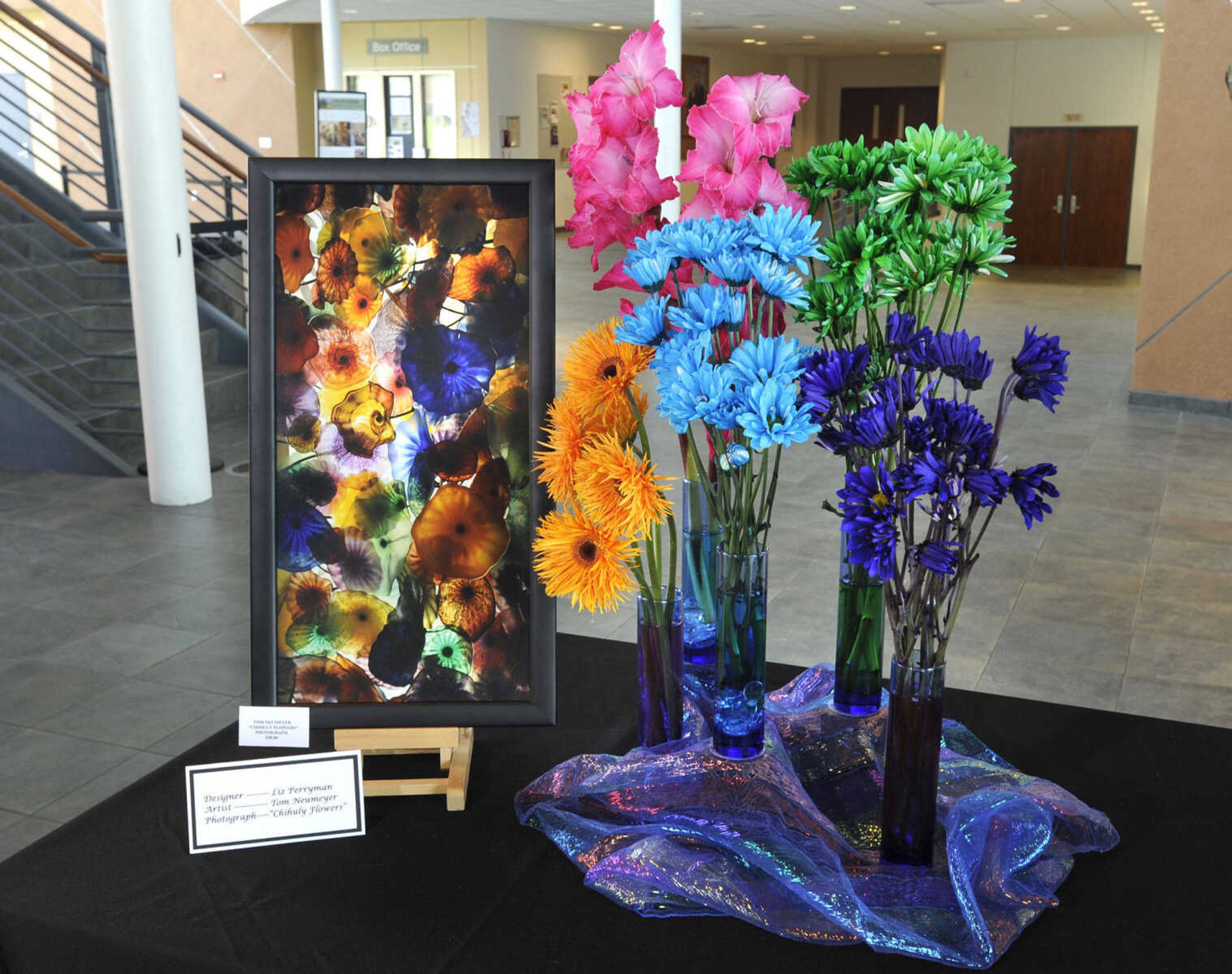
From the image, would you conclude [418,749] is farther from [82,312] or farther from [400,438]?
[82,312]

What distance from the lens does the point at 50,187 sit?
7.83m

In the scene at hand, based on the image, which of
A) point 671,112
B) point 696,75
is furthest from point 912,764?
point 696,75

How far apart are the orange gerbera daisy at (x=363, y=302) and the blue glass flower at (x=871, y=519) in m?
0.58

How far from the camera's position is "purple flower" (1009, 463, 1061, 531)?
988 millimetres

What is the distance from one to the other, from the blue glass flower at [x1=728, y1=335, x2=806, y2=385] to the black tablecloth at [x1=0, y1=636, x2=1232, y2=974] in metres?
0.50

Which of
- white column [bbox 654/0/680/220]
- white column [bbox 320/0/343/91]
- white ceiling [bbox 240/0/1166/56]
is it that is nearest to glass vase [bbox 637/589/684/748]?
white column [bbox 654/0/680/220]

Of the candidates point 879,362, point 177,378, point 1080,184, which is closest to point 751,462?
point 879,362

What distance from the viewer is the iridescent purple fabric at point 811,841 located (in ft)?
3.56

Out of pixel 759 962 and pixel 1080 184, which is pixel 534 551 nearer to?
pixel 759 962

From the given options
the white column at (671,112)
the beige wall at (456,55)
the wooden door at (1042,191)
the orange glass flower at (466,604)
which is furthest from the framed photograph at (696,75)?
the orange glass flower at (466,604)

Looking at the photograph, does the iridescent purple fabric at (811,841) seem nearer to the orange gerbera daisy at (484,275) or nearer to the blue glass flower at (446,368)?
the blue glass flower at (446,368)

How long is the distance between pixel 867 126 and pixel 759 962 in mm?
26732

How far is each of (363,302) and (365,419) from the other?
5.0 inches

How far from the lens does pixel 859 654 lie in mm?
1432
